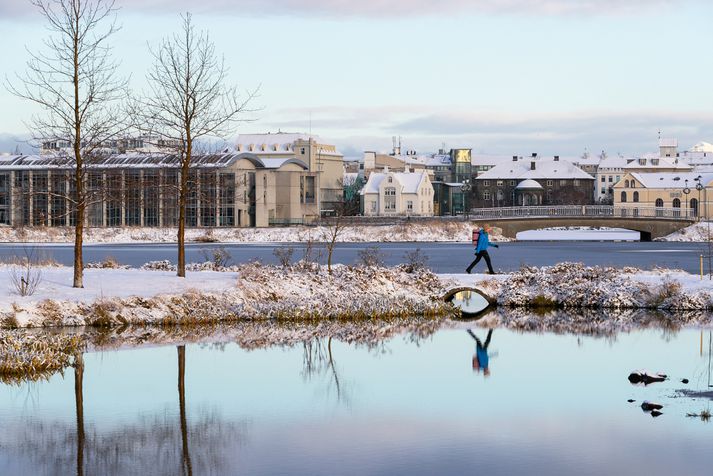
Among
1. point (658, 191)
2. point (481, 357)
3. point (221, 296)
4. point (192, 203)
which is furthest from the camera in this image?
point (658, 191)

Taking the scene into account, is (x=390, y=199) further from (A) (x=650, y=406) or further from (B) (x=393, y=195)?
(A) (x=650, y=406)

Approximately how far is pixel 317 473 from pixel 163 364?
951 cm

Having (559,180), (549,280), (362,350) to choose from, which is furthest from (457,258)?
(559,180)

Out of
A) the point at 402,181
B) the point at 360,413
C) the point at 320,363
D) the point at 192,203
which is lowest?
the point at 360,413

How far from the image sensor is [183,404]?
61.1ft

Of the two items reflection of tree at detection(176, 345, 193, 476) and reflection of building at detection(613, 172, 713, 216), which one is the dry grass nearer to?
reflection of tree at detection(176, 345, 193, 476)

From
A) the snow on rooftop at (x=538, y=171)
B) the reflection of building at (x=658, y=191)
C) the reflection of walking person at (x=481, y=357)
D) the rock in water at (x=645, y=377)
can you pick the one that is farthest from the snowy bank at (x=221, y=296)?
the snow on rooftop at (x=538, y=171)

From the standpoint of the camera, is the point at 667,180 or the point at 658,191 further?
the point at 667,180

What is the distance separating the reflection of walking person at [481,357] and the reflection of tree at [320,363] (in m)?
2.95

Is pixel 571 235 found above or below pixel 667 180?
below

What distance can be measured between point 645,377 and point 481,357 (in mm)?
4301

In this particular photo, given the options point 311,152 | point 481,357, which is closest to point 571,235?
point 311,152

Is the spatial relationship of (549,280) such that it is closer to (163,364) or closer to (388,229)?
(163,364)

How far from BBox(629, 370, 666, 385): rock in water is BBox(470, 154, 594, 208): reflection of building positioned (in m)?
150
